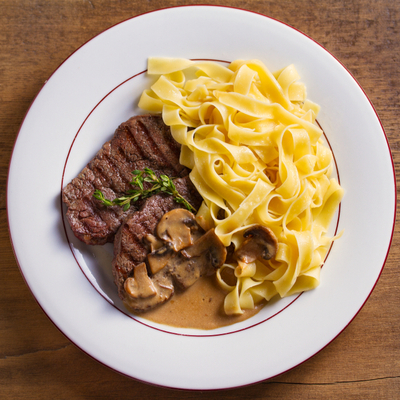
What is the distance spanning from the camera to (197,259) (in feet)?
11.0

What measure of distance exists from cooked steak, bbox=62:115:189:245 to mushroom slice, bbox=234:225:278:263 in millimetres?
1104

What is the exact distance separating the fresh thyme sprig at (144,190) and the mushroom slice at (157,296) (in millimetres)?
769

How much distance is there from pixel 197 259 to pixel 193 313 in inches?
24.8

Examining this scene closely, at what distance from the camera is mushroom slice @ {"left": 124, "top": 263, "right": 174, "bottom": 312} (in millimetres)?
3268

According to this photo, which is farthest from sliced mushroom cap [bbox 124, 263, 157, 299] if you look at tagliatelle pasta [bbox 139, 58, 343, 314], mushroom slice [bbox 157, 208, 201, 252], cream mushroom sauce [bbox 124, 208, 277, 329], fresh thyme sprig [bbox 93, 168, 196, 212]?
tagliatelle pasta [bbox 139, 58, 343, 314]

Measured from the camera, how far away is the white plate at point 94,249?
3383 millimetres

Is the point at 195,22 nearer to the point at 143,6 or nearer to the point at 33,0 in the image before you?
the point at 143,6

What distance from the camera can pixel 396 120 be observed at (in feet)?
12.9

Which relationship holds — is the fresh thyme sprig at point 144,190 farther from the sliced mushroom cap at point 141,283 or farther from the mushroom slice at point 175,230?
the sliced mushroom cap at point 141,283

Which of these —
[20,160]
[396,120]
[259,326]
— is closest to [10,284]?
[20,160]

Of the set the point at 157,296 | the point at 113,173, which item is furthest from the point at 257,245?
the point at 113,173

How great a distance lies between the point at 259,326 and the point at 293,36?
10.6 ft

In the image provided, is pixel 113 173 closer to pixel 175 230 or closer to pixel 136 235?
pixel 136 235

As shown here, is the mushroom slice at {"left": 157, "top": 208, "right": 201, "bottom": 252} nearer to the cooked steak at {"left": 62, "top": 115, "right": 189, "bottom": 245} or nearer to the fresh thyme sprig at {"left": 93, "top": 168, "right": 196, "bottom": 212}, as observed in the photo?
the fresh thyme sprig at {"left": 93, "top": 168, "right": 196, "bottom": 212}
